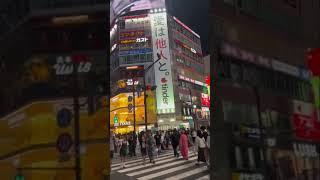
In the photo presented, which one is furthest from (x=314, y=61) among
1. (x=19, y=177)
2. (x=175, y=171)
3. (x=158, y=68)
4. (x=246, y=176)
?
(x=158, y=68)

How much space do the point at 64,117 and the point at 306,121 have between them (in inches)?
33.3

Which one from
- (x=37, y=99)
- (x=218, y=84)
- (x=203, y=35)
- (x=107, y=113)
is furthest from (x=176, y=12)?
(x=37, y=99)

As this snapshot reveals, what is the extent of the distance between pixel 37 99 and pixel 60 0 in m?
0.28

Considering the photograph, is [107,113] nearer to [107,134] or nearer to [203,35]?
[107,134]

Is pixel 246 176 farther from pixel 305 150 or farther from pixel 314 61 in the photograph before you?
pixel 314 61

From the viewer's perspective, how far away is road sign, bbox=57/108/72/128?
4.08 feet

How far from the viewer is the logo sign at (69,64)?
4.05 ft

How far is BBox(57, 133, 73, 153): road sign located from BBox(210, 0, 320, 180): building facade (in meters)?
0.40

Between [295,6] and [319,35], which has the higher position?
[295,6]

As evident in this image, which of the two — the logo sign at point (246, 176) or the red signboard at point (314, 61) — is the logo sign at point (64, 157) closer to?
the logo sign at point (246, 176)

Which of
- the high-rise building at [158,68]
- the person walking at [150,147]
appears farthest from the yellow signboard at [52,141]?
the person walking at [150,147]

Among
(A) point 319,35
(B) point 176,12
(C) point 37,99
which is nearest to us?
(C) point 37,99

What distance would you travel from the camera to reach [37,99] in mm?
1231

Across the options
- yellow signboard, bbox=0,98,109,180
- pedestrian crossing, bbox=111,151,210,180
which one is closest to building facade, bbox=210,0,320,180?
pedestrian crossing, bbox=111,151,210,180
